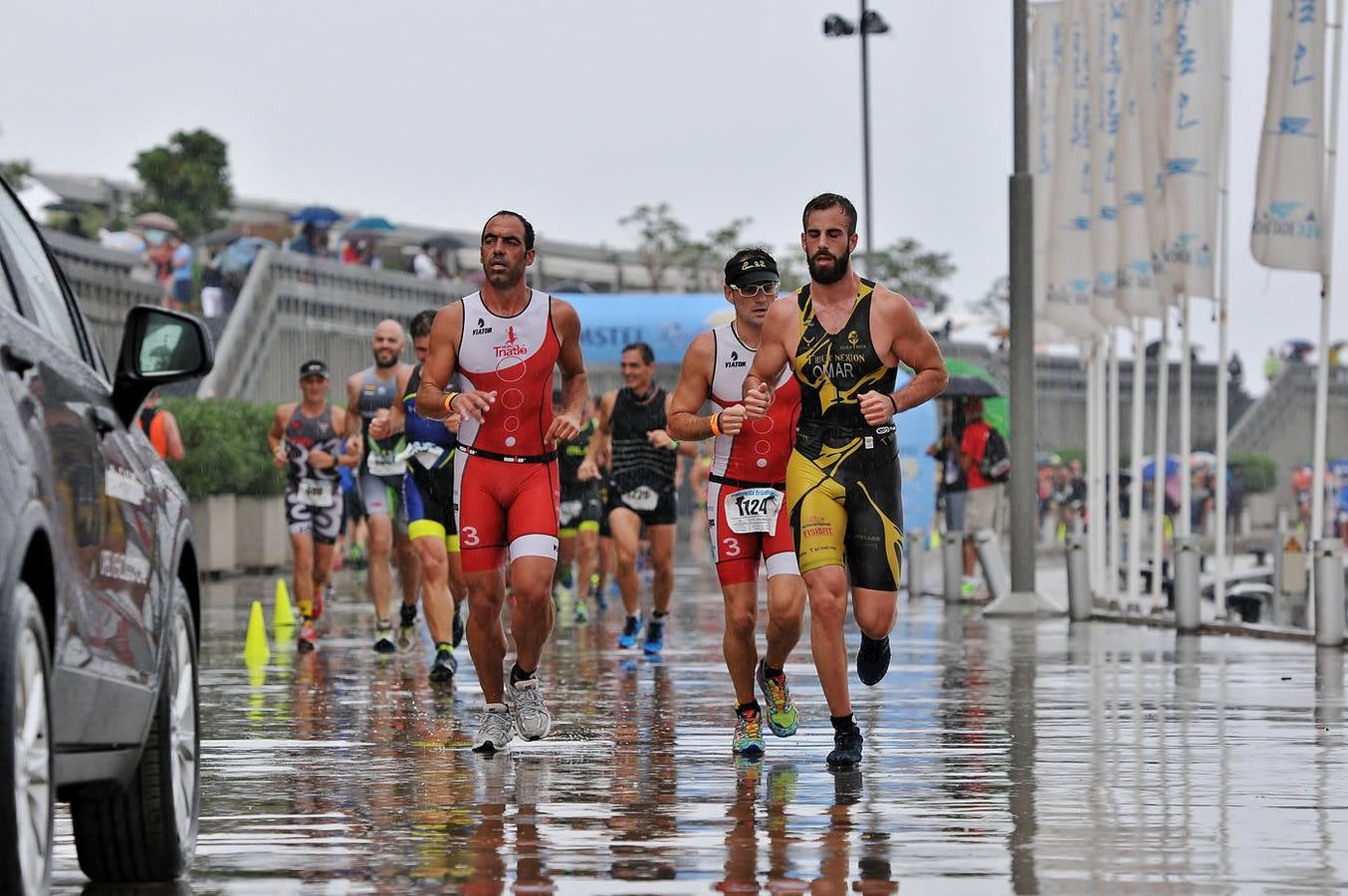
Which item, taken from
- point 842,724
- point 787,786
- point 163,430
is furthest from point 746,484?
point 163,430

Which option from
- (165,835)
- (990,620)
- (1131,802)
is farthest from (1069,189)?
(165,835)

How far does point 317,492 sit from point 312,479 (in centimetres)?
11

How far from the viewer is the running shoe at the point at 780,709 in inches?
448

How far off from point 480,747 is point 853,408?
2.14 meters

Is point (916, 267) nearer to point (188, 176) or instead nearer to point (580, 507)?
point (188, 176)

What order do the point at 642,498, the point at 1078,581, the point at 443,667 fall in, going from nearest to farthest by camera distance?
the point at 443,667, the point at 642,498, the point at 1078,581

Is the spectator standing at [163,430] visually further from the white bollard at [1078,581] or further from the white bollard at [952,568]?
the white bollard at [952,568]

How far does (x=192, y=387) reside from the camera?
4253cm

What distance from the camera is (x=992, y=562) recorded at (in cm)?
2647

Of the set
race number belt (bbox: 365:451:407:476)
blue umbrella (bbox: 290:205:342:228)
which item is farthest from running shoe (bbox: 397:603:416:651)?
blue umbrella (bbox: 290:205:342:228)

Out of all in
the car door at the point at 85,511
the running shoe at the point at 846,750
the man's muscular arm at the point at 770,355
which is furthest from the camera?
the man's muscular arm at the point at 770,355

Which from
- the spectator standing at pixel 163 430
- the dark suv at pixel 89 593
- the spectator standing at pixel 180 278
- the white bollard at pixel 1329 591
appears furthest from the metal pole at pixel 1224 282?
the spectator standing at pixel 180 278

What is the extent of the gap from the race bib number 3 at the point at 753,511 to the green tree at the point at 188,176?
62.9 metres

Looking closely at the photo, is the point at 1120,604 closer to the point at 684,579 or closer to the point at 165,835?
the point at 684,579
